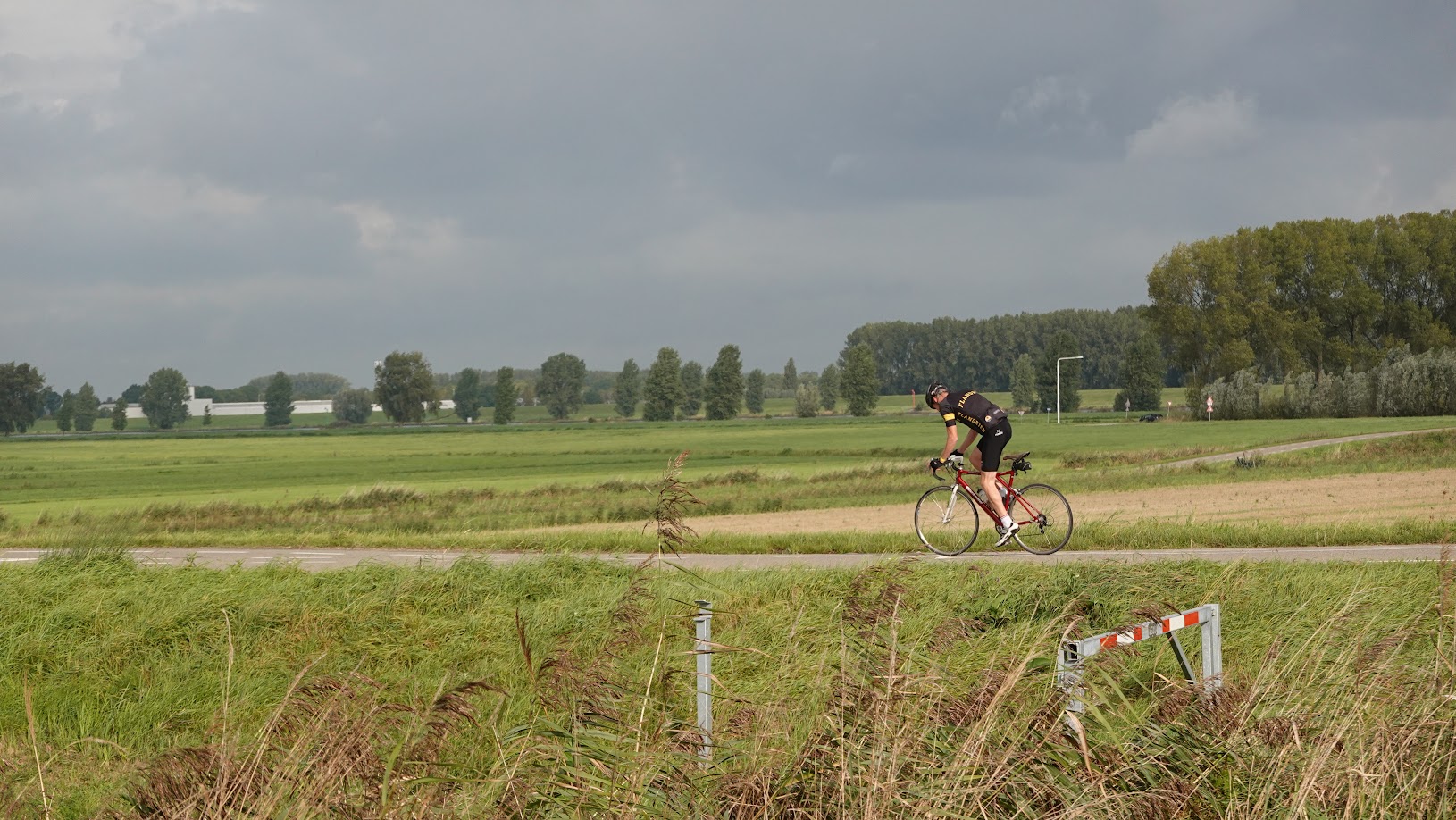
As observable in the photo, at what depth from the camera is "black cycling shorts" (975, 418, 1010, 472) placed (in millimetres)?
15125

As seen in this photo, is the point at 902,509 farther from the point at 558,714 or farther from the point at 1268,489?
the point at 558,714

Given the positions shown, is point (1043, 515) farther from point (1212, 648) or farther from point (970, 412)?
point (1212, 648)

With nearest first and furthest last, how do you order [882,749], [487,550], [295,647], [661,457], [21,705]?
[882,749] → [21,705] → [295,647] → [487,550] → [661,457]

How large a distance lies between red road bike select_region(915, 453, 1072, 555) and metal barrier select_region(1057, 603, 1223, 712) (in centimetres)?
1021

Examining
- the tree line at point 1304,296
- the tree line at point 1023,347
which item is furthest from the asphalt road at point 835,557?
the tree line at point 1023,347

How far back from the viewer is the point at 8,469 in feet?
202

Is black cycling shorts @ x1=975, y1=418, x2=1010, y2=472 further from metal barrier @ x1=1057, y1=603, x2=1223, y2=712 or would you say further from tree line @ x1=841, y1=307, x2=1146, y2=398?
tree line @ x1=841, y1=307, x2=1146, y2=398

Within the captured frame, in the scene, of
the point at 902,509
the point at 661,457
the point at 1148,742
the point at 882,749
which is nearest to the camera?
the point at 882,749

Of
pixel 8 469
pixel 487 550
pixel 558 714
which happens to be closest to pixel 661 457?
pixel 8 469

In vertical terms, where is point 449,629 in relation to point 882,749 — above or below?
below

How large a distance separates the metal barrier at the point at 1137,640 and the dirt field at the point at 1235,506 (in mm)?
14181

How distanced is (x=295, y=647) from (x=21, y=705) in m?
2.06

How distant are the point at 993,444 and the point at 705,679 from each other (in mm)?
10771

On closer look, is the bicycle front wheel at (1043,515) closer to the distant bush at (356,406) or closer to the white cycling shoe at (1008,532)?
the white cycling shoe at (1008,532)
